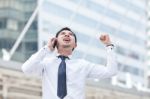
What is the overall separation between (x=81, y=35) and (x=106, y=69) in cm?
3960

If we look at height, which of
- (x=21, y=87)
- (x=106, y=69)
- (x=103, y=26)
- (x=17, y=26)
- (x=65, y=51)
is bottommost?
(x=106, y=69)

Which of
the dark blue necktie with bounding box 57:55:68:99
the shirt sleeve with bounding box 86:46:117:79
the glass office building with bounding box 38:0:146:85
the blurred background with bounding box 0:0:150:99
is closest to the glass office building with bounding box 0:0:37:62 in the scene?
the blurred background with bounding box 0:0:150:99

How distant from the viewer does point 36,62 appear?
3.33m

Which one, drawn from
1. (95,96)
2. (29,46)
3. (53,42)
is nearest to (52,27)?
(29,46)

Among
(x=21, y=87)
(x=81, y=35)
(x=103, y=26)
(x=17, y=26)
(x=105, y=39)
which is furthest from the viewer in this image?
(x=103, y=26)

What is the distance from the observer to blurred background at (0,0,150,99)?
16.0m

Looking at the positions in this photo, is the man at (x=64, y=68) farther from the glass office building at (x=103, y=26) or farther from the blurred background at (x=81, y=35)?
the glass office building at (x=103, y=26)

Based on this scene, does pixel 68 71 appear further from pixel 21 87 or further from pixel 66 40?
pixel 21 87

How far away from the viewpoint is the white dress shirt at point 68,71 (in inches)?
129

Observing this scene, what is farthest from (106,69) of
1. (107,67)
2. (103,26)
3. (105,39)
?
(103,26)

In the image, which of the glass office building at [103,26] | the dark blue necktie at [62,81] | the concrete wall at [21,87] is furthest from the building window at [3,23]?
the dark blue necktie at [62,81]

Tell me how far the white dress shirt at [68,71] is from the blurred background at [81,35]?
10.0 m

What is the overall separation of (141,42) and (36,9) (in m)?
24.7

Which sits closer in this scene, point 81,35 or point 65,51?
point 65,51
